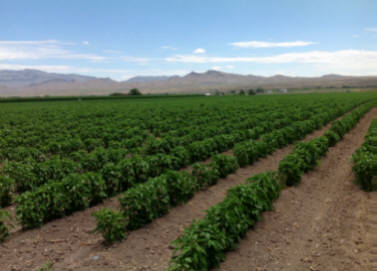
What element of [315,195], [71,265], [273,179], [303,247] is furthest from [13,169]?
[315,195]

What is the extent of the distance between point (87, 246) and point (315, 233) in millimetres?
5225

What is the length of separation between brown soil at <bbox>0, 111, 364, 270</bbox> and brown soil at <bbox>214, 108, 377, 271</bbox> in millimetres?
1556

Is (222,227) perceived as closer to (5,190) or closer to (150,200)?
(150,200)

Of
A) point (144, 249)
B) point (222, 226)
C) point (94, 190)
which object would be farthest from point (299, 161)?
point (94, 190)

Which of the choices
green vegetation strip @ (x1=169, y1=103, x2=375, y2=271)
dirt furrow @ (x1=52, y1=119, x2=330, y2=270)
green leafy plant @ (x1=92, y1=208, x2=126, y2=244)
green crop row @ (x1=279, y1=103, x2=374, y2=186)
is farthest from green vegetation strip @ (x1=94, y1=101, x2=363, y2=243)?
green crop row @ (x1=279, y1=103, x2=374, y2=186)

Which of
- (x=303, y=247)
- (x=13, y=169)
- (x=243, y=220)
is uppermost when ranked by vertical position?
(x=13, y=169)

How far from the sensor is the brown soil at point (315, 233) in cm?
588

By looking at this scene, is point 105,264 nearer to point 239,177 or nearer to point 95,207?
point 95,207

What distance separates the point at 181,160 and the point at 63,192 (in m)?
5.28

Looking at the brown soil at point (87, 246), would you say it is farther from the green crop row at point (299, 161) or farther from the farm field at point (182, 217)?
the green crop row at point (299, 161)

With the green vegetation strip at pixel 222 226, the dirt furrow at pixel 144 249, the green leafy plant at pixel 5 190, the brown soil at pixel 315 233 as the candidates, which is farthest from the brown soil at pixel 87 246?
the green leafy plant at pixel 5 190

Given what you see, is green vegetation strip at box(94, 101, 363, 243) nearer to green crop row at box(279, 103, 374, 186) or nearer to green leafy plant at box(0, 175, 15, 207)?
green crop row at box(279, 103, 374, 186)

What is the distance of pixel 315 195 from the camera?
9758 millimetres

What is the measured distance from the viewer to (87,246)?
21.4 ft
